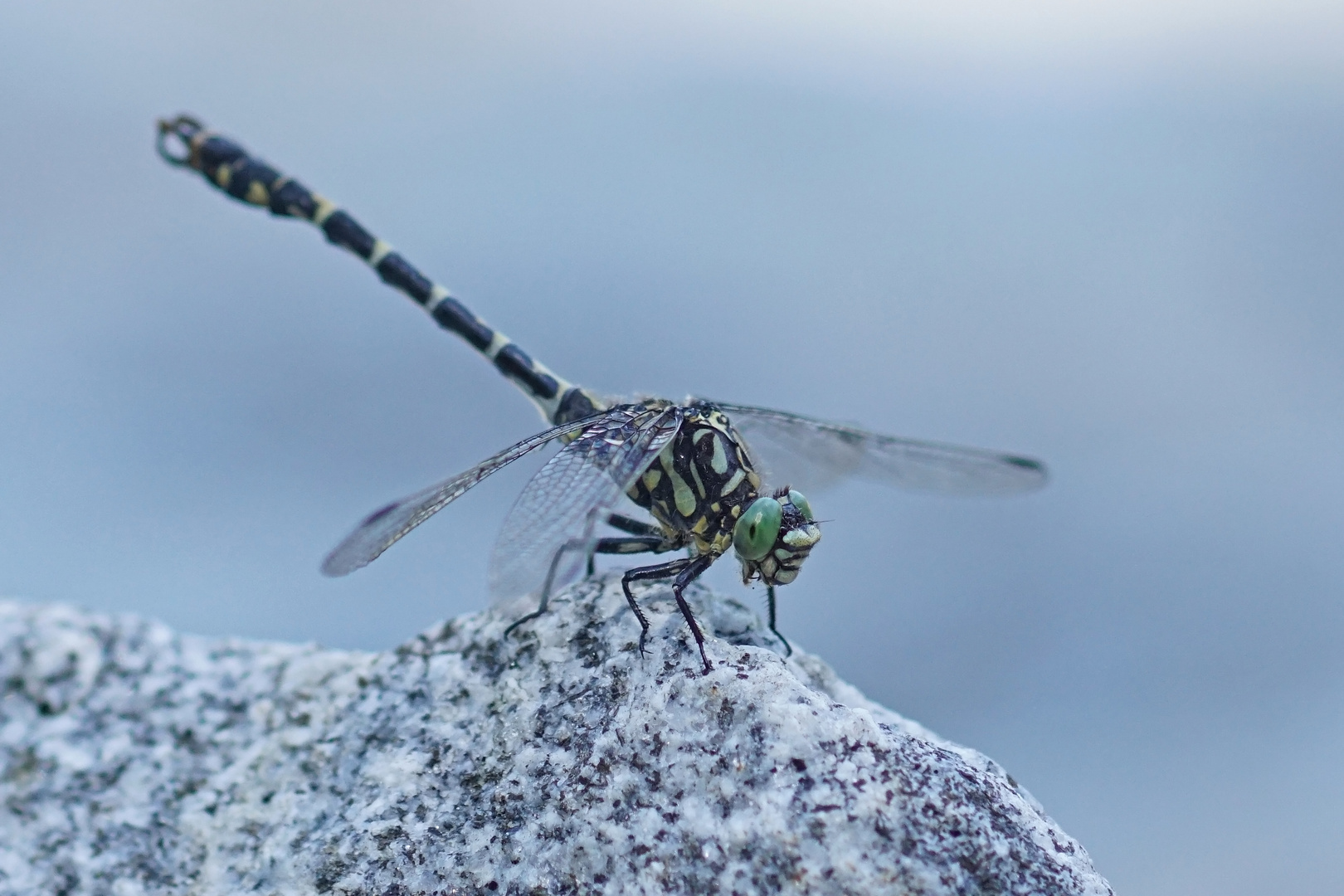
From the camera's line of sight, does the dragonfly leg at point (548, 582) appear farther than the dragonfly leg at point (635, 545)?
No

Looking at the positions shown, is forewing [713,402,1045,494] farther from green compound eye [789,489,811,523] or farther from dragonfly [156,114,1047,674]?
green compound eye [789,489,811,523]

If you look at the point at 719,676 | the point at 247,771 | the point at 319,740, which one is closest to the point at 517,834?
the point at 719,676

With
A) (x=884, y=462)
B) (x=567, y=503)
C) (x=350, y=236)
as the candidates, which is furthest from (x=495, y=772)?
(x=350, y=236)

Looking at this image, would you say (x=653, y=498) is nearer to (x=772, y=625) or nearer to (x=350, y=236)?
(x=772, y=625)

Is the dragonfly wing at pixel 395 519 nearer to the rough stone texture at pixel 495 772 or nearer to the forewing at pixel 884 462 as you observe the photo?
the rough stone texture at pixel 495 772

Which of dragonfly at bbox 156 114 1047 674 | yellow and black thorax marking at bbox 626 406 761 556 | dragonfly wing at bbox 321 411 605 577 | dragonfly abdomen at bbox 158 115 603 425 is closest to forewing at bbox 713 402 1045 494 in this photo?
dragonfly at bbox 156 114 1047 674

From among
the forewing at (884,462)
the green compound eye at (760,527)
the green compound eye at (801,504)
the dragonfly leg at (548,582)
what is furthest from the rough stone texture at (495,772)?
the forewing at (884,462)

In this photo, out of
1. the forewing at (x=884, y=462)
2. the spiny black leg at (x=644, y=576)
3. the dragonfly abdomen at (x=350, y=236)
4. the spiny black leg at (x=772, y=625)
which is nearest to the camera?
the spiny black leg at (x=644, y=576)
